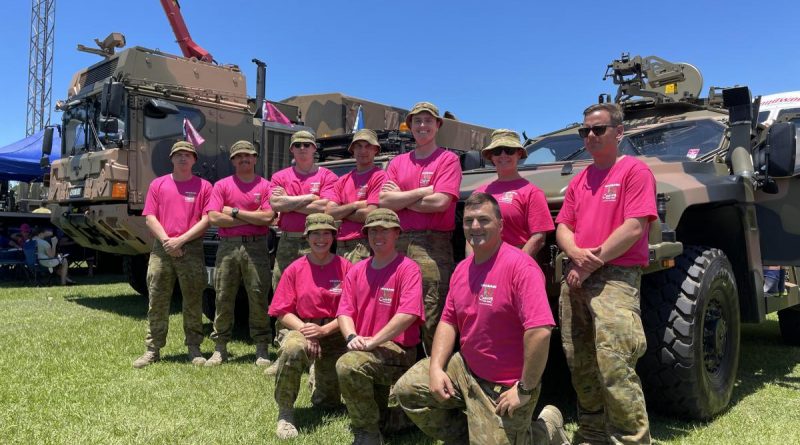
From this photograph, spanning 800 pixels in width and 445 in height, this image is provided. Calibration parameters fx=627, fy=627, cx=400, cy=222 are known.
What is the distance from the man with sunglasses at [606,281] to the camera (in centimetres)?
284

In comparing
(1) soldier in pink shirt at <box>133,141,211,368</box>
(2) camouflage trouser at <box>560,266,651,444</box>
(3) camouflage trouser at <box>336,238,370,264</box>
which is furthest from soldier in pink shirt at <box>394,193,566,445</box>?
(1) soldier in pink shirt at <box>133,141,211,368</box>

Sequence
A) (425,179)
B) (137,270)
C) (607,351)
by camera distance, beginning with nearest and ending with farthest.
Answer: (607,351)
(425,179)
(137,270)

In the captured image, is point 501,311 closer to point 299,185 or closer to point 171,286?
point 299,185

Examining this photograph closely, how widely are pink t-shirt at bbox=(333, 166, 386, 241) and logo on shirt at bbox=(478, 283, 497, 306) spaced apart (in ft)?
5.52

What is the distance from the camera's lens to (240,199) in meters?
5.20

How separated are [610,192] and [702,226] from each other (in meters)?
1.80

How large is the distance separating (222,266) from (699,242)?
370 cm

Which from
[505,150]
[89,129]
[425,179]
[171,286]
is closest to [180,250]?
[171,286]

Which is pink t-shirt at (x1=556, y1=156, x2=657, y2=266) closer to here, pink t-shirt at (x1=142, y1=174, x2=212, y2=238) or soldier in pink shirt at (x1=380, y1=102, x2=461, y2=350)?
soldier in pink shirt at (x1=380, y1=102, x2=461, y2=350)

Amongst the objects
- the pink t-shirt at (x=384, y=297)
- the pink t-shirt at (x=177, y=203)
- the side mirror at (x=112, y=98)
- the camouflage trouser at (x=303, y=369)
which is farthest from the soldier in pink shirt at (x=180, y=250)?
the side mirror at (x=112, y=98)

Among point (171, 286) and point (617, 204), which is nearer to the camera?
→ point (617, 204)

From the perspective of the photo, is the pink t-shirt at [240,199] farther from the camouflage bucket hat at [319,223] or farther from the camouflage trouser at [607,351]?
the camouflage trouser at [607,351]

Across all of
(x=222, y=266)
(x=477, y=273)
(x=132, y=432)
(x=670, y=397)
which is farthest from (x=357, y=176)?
(x=670, y=397)

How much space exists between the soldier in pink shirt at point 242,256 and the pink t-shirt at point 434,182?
1665mm
